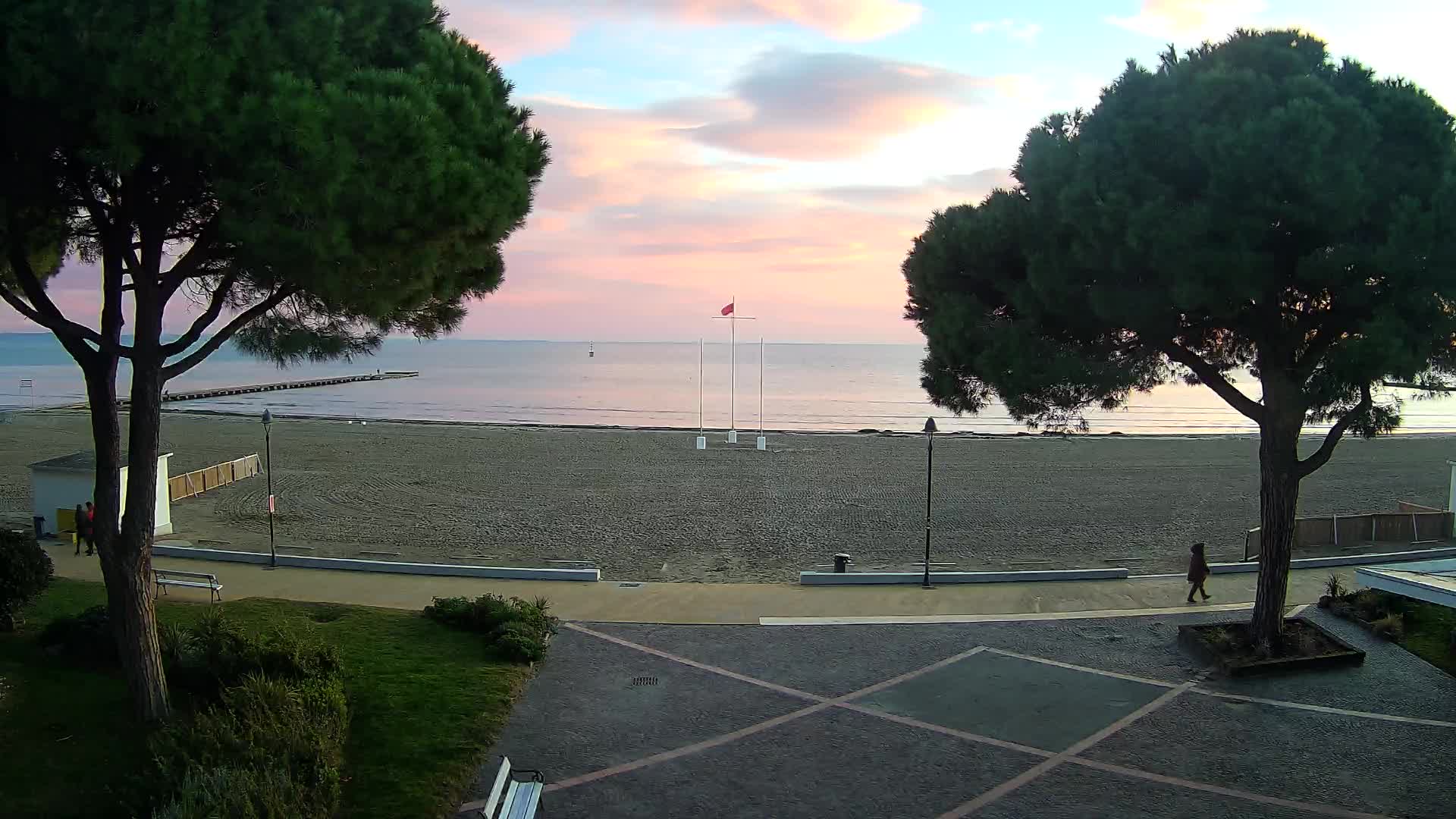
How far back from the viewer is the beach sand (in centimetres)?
2170

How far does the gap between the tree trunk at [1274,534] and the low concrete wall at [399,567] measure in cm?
1092

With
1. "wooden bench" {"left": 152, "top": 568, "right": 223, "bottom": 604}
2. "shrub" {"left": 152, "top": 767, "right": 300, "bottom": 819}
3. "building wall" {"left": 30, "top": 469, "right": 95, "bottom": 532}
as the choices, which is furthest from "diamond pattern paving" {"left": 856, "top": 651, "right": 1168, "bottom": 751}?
"building wall" {"left": 30, "top": 469, "right": 95, "bottom": 532}

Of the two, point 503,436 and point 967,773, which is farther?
point 503,436

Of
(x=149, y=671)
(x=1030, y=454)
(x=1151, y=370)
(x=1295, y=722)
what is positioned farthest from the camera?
(x=1030, y=454)

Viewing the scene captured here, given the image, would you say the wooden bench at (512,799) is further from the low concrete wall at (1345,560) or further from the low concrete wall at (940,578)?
the low concrete wall at (1345,560)

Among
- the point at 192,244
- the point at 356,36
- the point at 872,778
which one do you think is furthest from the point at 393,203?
the point at 872,778

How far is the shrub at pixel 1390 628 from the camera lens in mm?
13805

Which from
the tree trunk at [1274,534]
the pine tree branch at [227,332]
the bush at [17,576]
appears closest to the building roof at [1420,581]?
the tree trunk at [1274,534]

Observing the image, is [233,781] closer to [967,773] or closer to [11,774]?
[11,774]

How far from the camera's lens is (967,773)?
9.34 meters

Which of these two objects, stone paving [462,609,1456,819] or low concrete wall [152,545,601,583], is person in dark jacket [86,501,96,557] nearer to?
low concrete wall [152,545,601,583]

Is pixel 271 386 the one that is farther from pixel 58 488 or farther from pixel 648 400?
pixel 58 488

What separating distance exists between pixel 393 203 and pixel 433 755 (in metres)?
5.37

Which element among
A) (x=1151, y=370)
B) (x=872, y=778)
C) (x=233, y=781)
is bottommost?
(x=872, y=778)
